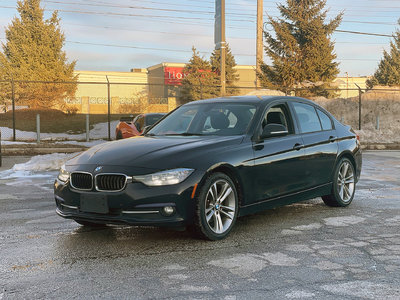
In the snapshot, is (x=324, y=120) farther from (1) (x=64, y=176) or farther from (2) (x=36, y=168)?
(2) (x=36, y=168)

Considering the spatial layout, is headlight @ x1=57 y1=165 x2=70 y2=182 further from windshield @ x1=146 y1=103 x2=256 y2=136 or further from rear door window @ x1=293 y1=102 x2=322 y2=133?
rear door window @ x1=293 y1=102 x2=322 y2=133

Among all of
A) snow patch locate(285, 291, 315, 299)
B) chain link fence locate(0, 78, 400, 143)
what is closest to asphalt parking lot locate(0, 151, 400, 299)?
snow patch locate(285, 291, 315, 299)

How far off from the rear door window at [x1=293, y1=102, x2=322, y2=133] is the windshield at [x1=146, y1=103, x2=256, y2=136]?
86 centimetres

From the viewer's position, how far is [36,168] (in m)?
11.6

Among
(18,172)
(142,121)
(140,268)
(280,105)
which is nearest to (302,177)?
(280,105)

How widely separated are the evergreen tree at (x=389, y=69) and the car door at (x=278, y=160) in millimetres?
49994

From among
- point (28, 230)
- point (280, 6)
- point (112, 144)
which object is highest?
point (280, 6)

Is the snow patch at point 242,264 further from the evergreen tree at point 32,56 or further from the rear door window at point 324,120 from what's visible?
the evergreen tree at point 32,56

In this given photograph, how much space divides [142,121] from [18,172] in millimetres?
5509

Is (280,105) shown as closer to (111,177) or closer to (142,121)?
(111,177)

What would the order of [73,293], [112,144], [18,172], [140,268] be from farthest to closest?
[18,172] < [112,144] < [140,268] < [73,293]

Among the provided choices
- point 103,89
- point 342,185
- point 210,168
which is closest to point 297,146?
point 342,185

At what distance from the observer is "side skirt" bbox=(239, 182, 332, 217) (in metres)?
5.49

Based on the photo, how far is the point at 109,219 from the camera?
4773 millimetres
